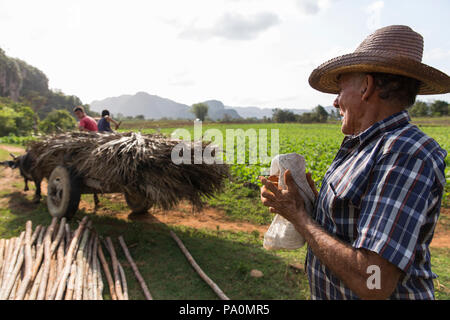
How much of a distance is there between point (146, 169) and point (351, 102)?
3.31 meters

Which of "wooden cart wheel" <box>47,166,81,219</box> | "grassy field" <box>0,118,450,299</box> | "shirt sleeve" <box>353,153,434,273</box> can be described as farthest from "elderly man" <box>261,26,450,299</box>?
"wooden cart wheel" <box>47,166,81,219</box>

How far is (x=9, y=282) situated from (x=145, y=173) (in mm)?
1953

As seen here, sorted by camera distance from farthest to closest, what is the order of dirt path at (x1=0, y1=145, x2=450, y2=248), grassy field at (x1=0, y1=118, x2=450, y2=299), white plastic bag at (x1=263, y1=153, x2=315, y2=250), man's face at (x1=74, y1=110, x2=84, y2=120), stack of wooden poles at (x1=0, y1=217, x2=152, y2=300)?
1. man's face at (x1=74, y1=110, x2=84, y2=120)
2. dirt path at (x1=0, y1=145, x2=450, y2=248)
3. grassy field at (x1=0, y1=118, x2=450, y2=299)
4. stack of wooden poles at (x1=0, y1=217, x2=152, y2=300)
5. white plastic bag at (x1=263, y1=153, x2=315, y2=250)

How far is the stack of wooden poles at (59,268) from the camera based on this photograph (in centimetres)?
307

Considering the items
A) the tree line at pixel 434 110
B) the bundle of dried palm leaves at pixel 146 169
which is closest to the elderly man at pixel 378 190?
the bundle of dried palm leaves at pixel 146 169

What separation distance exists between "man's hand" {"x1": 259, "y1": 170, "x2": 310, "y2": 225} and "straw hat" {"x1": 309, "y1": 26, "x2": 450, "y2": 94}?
1.88 feet

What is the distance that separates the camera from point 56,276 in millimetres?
3391

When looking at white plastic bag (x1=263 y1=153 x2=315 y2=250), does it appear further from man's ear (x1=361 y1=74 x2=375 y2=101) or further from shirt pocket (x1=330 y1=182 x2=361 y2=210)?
man's ear (x1=361 y1=74 x2=375 y2=101)

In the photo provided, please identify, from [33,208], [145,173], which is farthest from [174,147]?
[33,208]

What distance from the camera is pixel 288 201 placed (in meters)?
1.30

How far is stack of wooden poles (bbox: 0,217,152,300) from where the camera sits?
3.07 meters

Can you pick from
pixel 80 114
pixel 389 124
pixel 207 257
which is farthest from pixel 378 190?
pixel 80 114

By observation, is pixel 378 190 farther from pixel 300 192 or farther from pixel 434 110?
pixel 434 110

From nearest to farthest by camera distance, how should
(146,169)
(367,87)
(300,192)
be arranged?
(367,87) < (300,192) < (146,169)
